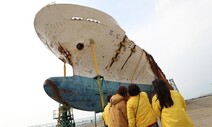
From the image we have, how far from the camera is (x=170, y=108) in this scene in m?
3.08


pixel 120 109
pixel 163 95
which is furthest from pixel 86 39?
pixel 163 95

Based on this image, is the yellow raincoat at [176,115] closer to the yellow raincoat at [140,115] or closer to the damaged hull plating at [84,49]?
the yellow raincoat at [140,115]

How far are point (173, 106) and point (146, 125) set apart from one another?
0.67 meters

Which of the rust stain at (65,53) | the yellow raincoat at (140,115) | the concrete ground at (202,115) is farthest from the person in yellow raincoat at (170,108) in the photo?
the rust stain at (65,53)

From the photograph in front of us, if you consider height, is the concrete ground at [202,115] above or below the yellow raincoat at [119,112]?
below

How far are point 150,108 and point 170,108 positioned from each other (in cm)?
59

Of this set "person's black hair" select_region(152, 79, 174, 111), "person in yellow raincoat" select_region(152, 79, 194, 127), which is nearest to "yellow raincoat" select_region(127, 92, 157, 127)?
"person in yellow raincoat" select_region(152, 79, 194, 127)

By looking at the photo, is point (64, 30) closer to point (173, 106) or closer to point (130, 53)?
point (130, 53)

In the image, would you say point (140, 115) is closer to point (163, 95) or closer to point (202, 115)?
point (163, 95)

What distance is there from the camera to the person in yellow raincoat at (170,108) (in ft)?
9.82

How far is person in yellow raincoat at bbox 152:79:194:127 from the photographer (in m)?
2.99

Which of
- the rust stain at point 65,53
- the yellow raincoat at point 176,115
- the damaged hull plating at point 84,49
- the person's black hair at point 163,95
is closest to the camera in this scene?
the yellow raincoat at point 176,115

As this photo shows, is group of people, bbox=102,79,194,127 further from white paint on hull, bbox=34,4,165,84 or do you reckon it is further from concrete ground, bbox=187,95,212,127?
white paint on hull, bbox=34,4,165,84

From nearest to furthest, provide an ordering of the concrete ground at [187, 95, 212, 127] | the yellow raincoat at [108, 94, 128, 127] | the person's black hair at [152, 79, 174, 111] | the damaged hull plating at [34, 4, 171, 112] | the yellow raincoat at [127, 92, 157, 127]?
the person's black hair at [152, 79, 174, 111]
the yellow raincoat at [127, 92, 157, 127]
the yellow raincoat at [108, 94, 128, 127]
the concrete ground at [187, 95, 212, 127]
the damaged hull plating at [34, 4, 171, 112]
